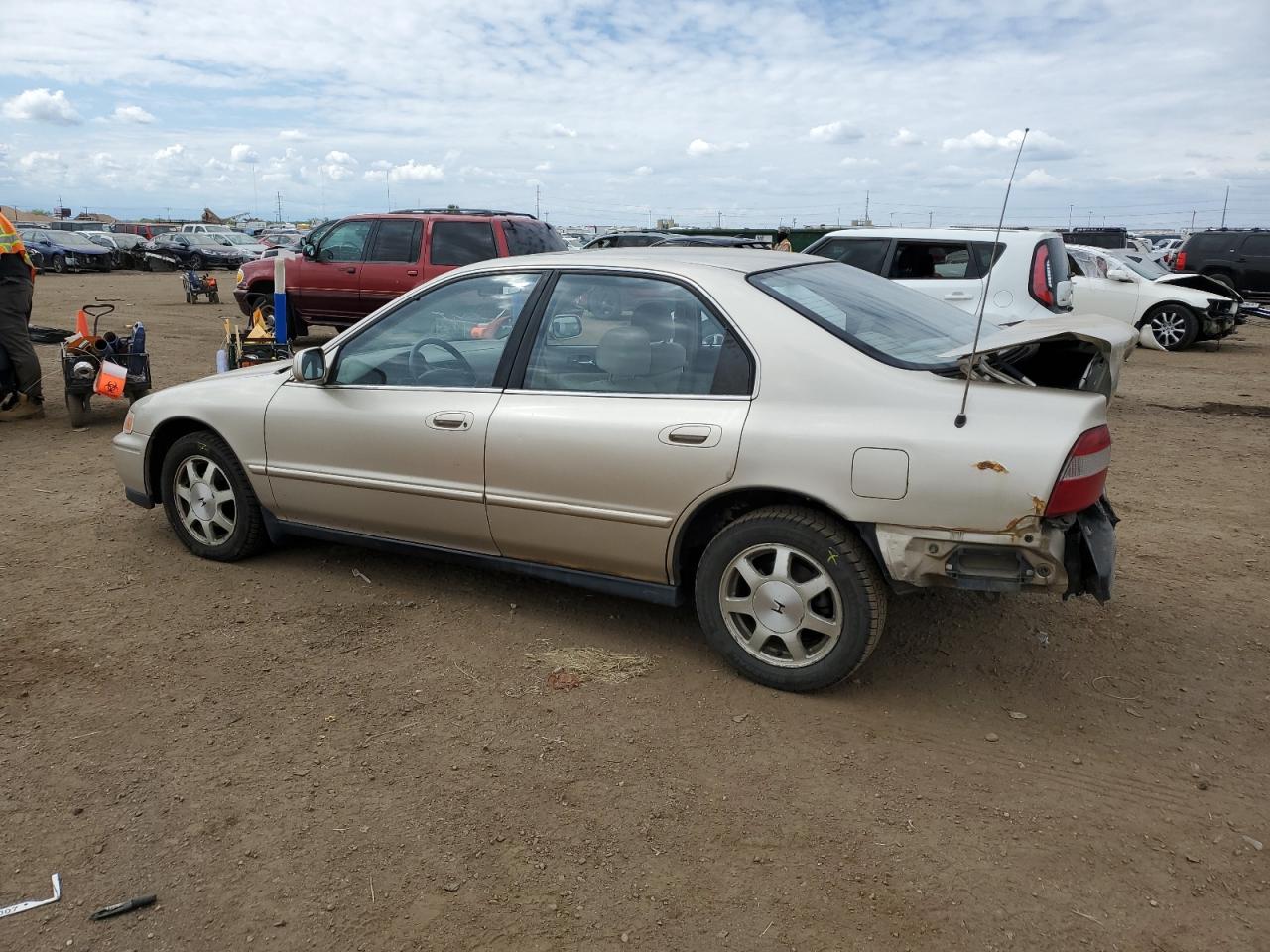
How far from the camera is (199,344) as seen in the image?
13.8m

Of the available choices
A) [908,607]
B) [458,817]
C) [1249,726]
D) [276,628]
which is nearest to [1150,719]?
[1249,726]

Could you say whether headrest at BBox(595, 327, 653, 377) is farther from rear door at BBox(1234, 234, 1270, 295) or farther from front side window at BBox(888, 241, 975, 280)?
rear door at BBox(1234, 234, 1270, 295)

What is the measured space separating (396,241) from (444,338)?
8573 mm

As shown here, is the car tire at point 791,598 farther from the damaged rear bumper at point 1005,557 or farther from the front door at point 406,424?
the front door at point 406,424

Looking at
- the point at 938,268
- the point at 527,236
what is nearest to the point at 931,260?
the point at 938,268

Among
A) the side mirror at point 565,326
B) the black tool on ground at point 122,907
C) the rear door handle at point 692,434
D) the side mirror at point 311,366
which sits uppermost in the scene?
the side mirror at point 565,326

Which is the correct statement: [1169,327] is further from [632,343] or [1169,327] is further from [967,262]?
[632,343]

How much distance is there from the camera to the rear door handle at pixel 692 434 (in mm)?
3547

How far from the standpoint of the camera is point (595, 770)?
3.18 m

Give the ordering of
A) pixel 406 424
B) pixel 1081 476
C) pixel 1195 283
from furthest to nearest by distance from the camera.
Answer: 1. pixel 1195 283
2. pixel 406 424
3. pixel 1081 476

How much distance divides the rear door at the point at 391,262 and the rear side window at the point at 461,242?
0.25m

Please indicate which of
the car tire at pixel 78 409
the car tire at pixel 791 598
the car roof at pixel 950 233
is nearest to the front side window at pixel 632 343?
the car tire at pixel 791 598

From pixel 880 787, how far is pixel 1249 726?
1434mm

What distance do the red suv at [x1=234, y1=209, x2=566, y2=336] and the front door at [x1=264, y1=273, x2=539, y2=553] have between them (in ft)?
24.3
